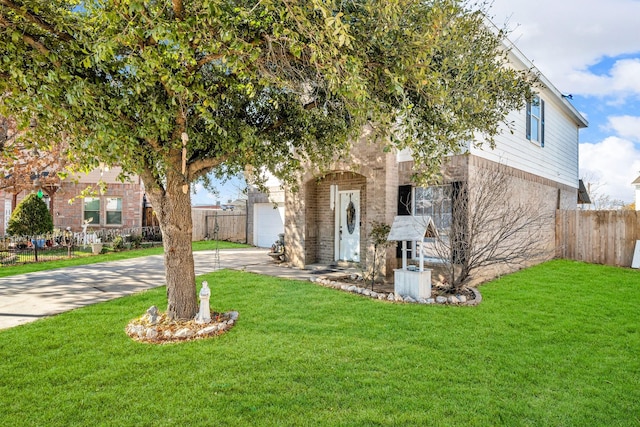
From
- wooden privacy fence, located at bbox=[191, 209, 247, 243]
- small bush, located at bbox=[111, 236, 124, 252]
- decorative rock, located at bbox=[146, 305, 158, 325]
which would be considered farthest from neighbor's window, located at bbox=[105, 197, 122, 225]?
decorative rock, located at bbox=[146, 305, 158, 325]

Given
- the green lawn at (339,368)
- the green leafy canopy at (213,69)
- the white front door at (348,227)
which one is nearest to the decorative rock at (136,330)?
the green lawn at (339,368)

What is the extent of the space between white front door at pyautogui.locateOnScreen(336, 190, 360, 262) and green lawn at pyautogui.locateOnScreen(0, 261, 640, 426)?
4028 mm

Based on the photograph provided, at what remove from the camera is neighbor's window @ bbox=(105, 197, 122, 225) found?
2042 centimetres

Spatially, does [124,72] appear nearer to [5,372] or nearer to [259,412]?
[5,372]

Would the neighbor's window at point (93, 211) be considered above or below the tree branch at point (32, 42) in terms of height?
below

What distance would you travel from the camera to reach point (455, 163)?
8.73m

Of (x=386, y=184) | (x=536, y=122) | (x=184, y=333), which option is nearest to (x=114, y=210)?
(x=386, y=184)

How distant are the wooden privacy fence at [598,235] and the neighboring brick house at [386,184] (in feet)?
1.89

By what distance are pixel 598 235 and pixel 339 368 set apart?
12.5 metres

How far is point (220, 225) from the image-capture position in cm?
2147

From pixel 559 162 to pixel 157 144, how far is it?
1487cm

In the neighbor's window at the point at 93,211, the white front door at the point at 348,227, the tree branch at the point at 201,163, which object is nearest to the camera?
the tree branch at the point at 201,163

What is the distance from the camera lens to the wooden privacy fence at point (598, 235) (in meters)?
12.0

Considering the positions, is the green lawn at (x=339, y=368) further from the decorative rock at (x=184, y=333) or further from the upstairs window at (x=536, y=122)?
the upstairs window at (x=536, y=122)
